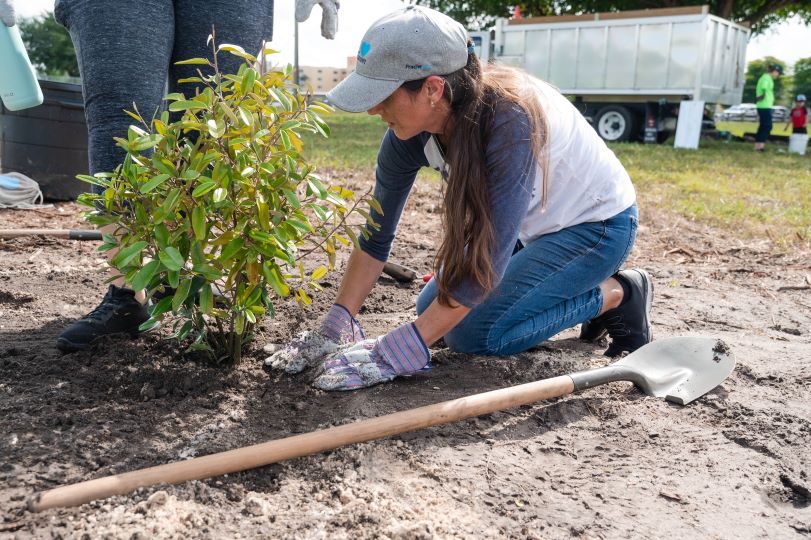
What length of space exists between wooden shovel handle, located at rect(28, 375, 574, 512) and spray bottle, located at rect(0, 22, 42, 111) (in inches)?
69.3

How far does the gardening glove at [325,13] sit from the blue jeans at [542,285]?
103 cm

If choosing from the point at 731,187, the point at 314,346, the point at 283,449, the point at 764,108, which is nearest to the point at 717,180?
the point at 731,187

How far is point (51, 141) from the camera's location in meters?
4.95

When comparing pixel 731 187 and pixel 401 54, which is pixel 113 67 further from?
pixel 731 187

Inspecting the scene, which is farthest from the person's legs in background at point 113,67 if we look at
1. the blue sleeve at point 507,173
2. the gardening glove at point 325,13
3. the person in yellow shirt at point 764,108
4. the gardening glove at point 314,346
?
the person in yellow shirt at point 764,108

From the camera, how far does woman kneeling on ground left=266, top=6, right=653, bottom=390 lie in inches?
74.5

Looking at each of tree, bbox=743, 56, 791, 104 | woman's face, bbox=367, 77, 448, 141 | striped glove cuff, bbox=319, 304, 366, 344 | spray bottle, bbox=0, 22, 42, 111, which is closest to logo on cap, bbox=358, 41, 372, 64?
woman's face, bbox=367, 77, 448, 141

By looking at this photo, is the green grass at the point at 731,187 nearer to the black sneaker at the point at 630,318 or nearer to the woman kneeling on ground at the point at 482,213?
the black sneaker at the point at 630,318

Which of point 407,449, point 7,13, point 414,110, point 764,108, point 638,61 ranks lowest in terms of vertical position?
point 407,449

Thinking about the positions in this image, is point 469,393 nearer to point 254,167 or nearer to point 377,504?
point 377,504

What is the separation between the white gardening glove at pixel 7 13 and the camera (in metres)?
2.45

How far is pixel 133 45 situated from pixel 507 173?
1223 millimetres

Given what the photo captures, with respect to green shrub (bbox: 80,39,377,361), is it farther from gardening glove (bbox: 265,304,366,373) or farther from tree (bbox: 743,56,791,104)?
tree (bbox: 743,56,791,104)

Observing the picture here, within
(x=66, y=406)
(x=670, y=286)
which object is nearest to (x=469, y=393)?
(x=66, y=406)
